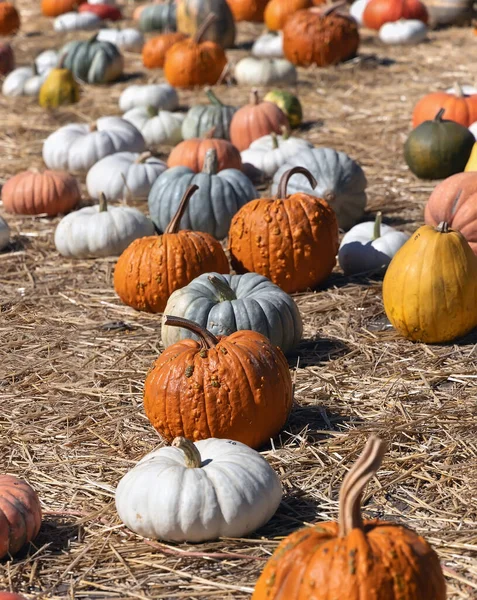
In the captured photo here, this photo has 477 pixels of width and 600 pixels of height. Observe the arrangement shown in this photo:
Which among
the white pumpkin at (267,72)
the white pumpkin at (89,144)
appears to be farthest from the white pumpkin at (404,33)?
the white pumpkin at (89,144)

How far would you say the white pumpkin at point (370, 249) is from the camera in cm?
603

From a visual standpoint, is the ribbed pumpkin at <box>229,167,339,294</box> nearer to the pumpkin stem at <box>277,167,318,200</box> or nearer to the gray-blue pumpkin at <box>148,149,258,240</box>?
the pumpkin stem at <box>277,167,318,200</box>

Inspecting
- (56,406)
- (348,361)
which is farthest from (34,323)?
(348,361)

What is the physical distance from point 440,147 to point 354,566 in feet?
17.9

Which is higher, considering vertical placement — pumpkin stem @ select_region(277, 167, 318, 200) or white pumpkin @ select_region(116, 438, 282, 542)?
pumpkin stem @ select_region(277, 167, 318, 200)

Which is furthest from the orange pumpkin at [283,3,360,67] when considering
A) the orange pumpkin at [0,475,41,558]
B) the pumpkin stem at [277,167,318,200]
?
the orange pumpkin at [0,475,41,558]

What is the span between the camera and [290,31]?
1196 cm

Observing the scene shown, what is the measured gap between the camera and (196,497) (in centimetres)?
339

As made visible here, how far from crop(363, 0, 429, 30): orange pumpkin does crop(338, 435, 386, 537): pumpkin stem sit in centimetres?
1184

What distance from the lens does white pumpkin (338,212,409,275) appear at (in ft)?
19.8

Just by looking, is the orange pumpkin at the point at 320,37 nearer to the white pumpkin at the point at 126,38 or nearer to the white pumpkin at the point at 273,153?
the white pumpkin at the point at 126,38

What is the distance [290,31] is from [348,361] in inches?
307

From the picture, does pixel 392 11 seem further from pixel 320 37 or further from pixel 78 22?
pixel 78 22

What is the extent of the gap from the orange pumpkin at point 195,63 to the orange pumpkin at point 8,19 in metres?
4.82
